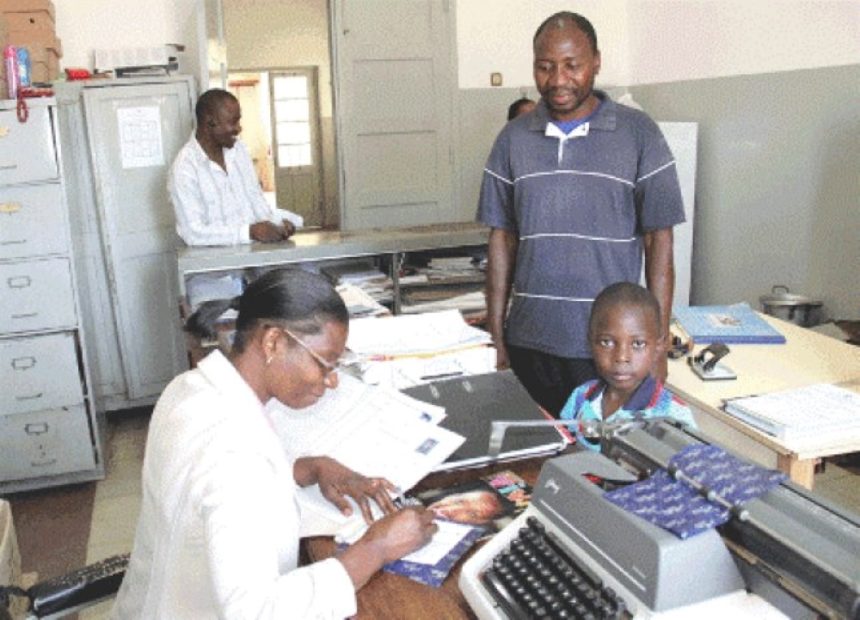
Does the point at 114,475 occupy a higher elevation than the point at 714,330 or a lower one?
lower

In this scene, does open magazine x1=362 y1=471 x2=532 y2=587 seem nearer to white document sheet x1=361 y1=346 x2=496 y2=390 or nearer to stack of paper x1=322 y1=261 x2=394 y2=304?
white document sheet x1=361 y1=346 x2=496 y2=390

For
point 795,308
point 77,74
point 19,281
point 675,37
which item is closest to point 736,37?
point 675,37

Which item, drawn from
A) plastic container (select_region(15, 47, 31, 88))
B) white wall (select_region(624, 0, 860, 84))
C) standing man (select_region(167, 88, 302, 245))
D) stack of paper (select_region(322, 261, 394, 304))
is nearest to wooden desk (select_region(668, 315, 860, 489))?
stack of paper (select_region(322, 261, 394, 304))

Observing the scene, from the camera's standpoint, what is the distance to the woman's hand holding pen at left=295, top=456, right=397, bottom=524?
4.18ft

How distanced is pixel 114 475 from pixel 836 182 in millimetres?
3495

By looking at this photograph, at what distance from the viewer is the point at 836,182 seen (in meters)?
3.35

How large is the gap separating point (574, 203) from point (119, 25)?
3403 millimetres

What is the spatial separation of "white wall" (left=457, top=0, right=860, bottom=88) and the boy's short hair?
2183mm

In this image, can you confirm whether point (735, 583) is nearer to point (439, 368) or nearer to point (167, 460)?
point (167, 460)

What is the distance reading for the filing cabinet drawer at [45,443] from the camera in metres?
3.44

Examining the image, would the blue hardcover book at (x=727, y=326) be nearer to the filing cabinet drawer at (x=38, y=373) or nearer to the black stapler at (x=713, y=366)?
the black stapler at (x=713, y=366)

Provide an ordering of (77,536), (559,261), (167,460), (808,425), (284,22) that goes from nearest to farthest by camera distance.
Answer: (167,460) < (808,425) < (559,261) < (77,536) < (284,22)

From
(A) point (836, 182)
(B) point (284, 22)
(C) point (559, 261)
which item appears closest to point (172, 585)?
(C) point (559, 261)

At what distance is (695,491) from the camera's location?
3.17 ft
